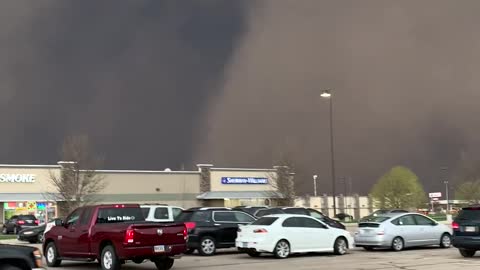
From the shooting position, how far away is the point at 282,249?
66.5ft

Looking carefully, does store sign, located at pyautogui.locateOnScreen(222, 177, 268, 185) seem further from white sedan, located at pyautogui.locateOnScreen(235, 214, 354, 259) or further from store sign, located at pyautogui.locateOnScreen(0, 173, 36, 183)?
Result: white sedan, located at pyautogui.locateOnScreen(235, 214, 354, 259)

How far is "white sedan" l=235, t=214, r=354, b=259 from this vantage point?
2011 centimetres

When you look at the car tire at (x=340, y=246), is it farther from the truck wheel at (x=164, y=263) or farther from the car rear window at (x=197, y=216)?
the truck wheel at (x=164, y=263)

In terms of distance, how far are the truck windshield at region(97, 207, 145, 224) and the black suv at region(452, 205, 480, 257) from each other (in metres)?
10.3

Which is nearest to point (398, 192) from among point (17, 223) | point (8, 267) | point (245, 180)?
point (245, 180)

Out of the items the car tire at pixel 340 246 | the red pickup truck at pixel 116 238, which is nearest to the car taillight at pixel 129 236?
the red pickup truck at pixel 116 238

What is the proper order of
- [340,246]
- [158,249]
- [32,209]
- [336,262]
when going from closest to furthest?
[158,249] → [336,262] → [340,246] → [32,209]

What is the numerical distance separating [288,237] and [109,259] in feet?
22.4

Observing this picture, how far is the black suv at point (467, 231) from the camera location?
1911 cm

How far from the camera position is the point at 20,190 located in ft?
188

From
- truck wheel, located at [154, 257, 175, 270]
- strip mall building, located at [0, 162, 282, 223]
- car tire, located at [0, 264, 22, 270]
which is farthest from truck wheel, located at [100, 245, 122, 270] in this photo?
strip mall building, located at [0, 162, 282, 223]

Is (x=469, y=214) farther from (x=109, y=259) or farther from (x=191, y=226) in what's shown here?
(x=109, y=259)

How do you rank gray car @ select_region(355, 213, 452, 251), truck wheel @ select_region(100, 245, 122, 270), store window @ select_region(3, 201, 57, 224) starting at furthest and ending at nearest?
store window @ select_region(3, 201, 57, 224) < gray car @ select_region(355, 213, 452, 251) < truck wheel @ select_region(100, 245, 122, 270)

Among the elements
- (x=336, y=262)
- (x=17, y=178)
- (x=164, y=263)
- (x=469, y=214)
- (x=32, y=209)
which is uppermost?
(x=17, y=178)
